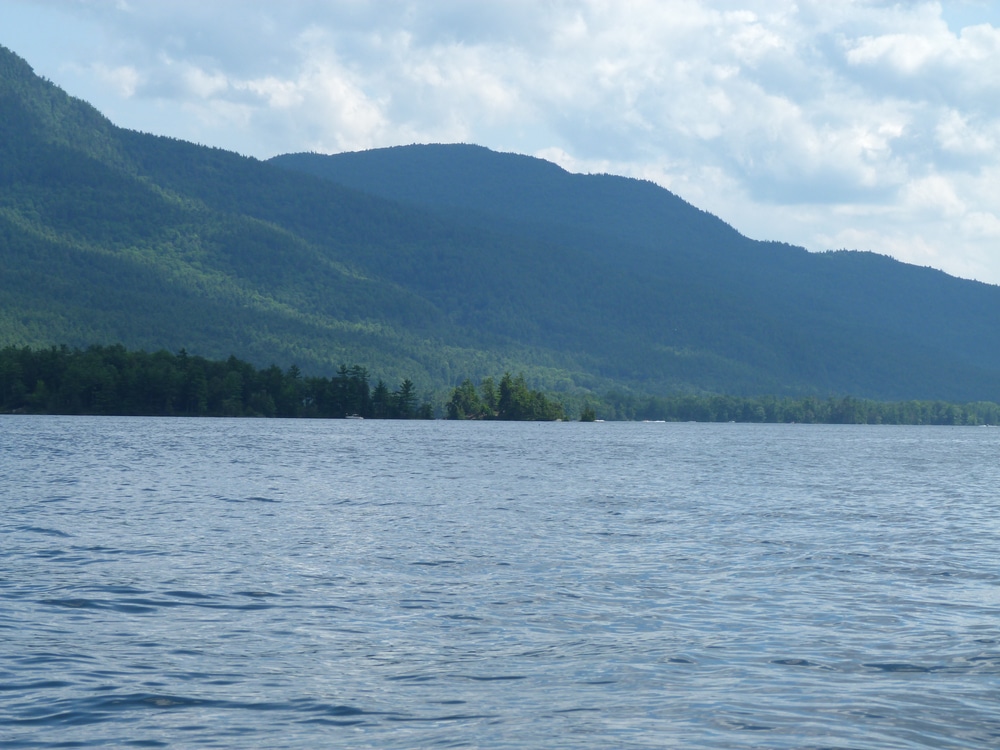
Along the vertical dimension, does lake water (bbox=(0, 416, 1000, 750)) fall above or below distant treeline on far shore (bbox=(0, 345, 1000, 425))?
below

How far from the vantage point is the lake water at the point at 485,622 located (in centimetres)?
1555

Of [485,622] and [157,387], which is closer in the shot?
[485,622]

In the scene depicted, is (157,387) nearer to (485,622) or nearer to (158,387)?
(158,387)

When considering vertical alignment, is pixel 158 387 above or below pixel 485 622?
above

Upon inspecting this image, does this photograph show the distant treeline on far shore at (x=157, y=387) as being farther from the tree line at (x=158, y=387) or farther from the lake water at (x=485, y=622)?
the lake water at (x=485, y=622)

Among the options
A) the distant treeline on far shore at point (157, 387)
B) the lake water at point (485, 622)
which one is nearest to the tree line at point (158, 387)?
the distant treeline on far shore at point (157, 387)

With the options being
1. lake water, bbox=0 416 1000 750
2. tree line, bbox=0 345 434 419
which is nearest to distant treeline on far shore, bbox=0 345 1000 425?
tree line, bbox=0 345 434 419

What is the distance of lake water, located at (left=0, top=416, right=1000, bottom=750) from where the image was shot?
612 inches

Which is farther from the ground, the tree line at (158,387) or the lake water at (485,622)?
the tree line at (158,387)

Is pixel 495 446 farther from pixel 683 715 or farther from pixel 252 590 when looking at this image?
pixel 683 715

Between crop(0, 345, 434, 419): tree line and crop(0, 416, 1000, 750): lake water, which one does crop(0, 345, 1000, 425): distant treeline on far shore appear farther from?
crop(0, 416, 1000, 750): lake water

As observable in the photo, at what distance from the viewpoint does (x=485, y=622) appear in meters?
21.8

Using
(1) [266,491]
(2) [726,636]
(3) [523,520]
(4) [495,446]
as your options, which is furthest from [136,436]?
(2) [726,636]

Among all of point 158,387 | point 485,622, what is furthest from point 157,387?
point 485,622
